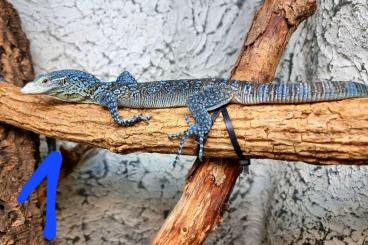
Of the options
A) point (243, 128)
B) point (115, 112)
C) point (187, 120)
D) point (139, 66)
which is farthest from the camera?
point (139, 66)

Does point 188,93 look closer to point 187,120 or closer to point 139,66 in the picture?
point 187,120

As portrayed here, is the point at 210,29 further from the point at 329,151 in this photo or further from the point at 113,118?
the point at 329,151

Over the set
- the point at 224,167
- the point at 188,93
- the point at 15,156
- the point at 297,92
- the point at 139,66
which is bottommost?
the point at 15,156

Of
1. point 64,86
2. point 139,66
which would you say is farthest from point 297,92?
point 139,66

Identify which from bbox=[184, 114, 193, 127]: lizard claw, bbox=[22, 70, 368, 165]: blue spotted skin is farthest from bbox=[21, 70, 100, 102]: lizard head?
bbox=[184, 114, 193, 127]: lizard claw

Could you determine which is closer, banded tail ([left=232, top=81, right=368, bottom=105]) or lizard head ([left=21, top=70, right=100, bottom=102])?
banded tail ([left=232, top=81, right=368, bottom=105])

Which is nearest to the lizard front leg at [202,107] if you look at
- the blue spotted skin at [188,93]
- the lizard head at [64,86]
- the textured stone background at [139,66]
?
the blue spotted skin at [188,93]

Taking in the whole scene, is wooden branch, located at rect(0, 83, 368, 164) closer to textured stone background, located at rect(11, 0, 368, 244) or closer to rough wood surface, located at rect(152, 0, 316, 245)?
rough wood surface, located at rect(152, 0, 316, 245)
